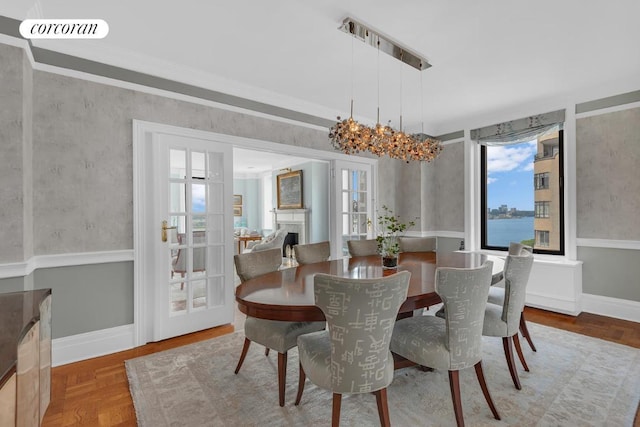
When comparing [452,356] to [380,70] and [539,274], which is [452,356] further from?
[539,274]

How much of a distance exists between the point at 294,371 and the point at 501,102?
4.03 meters

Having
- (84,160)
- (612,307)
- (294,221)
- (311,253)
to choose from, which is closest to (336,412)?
(311,253)

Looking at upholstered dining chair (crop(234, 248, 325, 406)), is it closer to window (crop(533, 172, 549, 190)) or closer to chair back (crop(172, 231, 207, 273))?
chair back (crop(172, 231, 207, 273))

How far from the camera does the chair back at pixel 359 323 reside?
138 centimetres

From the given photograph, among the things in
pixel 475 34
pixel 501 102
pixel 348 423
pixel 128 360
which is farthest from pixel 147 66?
pixel 501 102

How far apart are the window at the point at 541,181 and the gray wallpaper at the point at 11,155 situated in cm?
546

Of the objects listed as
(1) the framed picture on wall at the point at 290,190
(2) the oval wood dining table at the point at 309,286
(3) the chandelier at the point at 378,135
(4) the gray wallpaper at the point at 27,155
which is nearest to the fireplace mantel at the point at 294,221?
(1) the framed picture on wall at the point at 290,190

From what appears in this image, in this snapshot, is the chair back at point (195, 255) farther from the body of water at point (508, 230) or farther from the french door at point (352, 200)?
the body of water at point (508, 230)

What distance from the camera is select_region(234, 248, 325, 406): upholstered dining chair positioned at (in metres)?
1.93

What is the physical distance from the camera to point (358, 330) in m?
1.42

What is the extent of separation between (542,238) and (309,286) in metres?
3.84

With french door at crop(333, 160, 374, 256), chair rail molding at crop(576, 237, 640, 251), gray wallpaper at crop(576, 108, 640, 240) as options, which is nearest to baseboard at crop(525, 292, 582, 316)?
chair rail molding at crop(576, 237, 640, 251)

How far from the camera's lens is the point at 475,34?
8.10ft

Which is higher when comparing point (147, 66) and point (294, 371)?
point (147, 66)
